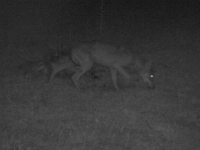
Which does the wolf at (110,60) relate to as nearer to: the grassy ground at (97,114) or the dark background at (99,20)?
the grassy ground at (97,114)

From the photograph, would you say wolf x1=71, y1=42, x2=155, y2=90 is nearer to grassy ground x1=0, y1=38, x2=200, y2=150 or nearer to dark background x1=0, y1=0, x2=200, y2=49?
grassy ground x1=0, y1=38, x2=200, y2=150

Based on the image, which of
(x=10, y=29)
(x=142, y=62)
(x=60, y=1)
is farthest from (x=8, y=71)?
(x=60, y=1)

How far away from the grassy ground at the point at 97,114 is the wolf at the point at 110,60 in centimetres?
35

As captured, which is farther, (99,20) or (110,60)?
(99,20)

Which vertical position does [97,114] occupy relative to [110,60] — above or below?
below

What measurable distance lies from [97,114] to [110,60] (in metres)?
2.68

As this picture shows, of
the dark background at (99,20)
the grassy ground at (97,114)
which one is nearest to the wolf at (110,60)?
the grassy ground at (97,114)

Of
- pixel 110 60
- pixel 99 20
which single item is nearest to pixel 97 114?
pixel 110 60

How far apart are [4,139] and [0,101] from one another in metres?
2.54

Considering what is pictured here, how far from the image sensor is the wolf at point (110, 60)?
39.3 feet

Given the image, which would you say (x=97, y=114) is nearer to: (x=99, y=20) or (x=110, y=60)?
(x=110, y=60)

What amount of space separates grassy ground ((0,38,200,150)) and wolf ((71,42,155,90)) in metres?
0.35

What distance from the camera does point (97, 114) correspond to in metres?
9.91

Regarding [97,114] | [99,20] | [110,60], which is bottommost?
[99,20]
